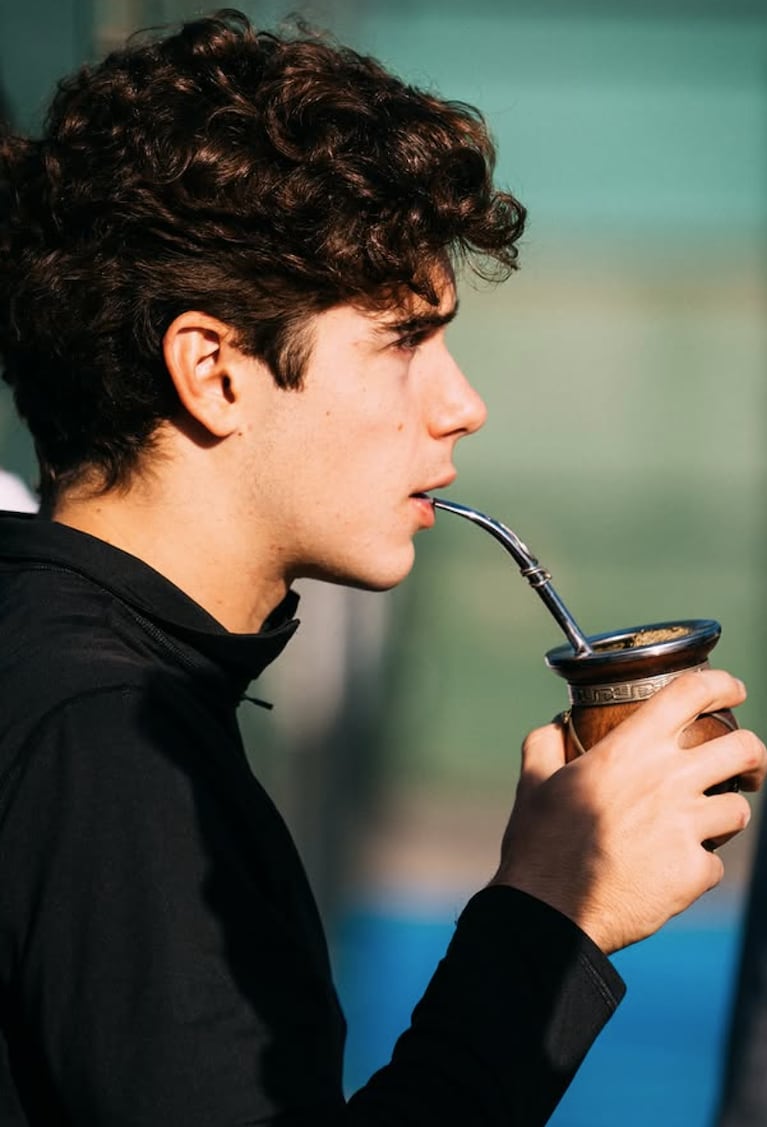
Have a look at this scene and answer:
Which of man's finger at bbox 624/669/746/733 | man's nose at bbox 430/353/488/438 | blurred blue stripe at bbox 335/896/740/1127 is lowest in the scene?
blurred blue stripe at bbox 335/896/740/1127

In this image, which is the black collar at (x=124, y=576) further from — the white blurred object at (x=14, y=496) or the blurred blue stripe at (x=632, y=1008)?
the blurred blue stripe at (x=632, y=1008)

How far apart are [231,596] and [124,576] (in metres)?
0.17

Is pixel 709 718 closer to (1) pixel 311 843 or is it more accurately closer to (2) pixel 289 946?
(2) pixel 289 946

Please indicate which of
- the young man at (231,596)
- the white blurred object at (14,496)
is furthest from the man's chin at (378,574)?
the white blurred object at (14,496)

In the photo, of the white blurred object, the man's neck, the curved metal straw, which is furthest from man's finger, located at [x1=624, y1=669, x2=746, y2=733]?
the white blurred object

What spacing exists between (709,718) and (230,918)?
1.38ft

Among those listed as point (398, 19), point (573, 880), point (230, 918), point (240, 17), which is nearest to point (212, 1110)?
point (230, 918)

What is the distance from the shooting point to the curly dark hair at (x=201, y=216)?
4.33 feet

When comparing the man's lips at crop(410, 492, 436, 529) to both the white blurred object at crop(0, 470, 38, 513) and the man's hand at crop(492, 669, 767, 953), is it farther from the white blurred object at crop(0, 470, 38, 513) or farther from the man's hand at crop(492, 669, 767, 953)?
the white blurred object at crop(0, 470, 38, 513)

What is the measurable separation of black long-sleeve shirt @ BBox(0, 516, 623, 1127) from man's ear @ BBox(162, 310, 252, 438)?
25cm

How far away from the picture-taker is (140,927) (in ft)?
3.27

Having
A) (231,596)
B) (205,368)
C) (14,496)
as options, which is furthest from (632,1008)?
(205,368)

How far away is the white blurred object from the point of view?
5.66ft

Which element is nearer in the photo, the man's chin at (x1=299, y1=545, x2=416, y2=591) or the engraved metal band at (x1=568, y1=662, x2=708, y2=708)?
the engraved metal band at (x1=568, y1=662, x2=708, y2=708)
